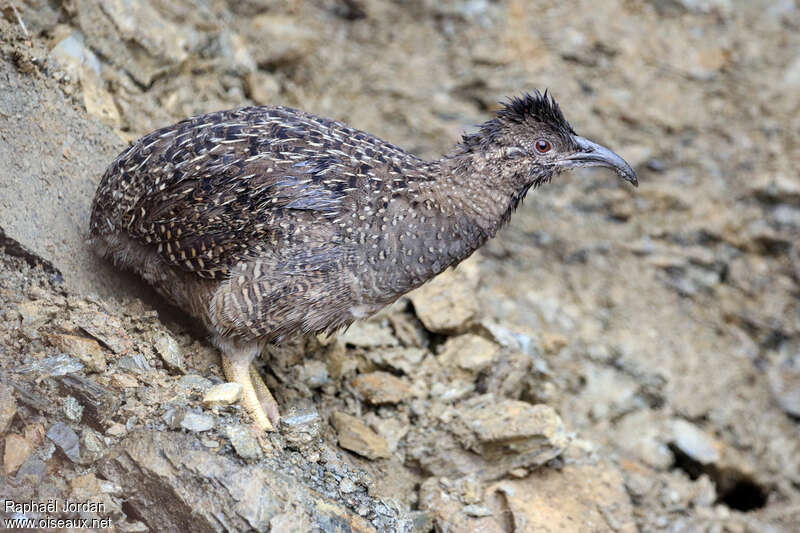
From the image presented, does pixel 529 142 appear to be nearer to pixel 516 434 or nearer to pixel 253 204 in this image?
pixel 253 204

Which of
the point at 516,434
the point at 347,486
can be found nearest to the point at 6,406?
the point at 347,486

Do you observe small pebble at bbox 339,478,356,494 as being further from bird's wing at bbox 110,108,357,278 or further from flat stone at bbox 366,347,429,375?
flat stone at bbox 366,347,429,375

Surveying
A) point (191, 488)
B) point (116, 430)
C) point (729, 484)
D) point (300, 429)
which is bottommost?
point (729, 484)

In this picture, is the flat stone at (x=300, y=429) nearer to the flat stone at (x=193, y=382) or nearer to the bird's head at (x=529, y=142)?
the flat stone at (x=193, y=382)

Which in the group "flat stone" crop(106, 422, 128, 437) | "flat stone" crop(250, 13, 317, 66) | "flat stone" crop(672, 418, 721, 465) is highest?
"flat stone" crop(250, 13, 317, 66)

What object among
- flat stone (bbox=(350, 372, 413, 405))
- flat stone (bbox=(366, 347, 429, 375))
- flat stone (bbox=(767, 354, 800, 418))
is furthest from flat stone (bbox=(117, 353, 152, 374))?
flat stone (bbox=(767, 354, 800, 418))
